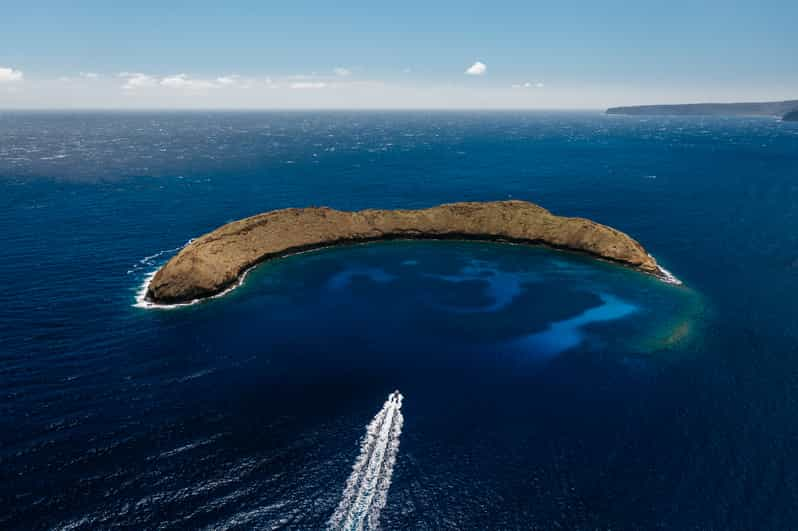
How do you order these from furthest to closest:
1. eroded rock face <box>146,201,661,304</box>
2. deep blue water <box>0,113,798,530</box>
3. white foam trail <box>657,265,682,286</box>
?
white foam trail <box>657,265,682,286</box> → eroded rock face <box>146,201,661,304</box> → deep blue water <box>0,113,798,530</box>

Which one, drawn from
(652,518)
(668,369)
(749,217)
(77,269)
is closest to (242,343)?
(77,269)

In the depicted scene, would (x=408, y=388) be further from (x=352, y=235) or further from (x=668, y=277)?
(x=668, y=277)

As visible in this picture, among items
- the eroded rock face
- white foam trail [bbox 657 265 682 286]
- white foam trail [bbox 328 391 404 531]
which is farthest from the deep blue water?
the eroded rock face

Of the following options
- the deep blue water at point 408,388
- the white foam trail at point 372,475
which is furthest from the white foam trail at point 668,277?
the white foam trail at point 372,475

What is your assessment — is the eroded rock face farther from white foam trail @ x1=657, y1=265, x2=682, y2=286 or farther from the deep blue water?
the deep blue water

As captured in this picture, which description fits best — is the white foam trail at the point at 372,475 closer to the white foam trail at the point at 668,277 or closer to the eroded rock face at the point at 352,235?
the eroded rock face at the point at 352,235

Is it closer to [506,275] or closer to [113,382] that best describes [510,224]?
[506,275]
